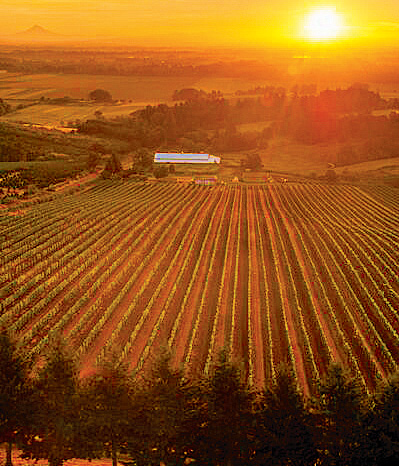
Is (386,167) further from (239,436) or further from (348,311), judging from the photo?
(239,436)

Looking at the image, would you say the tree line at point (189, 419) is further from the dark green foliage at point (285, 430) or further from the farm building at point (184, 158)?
the farm building at point (184, 158)

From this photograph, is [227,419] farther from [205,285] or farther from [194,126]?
[194,126]

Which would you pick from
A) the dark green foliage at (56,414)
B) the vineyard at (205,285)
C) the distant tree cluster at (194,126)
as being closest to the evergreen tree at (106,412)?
the dark green foliage at (56,414)

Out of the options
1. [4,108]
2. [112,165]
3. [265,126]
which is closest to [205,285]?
[112,165]

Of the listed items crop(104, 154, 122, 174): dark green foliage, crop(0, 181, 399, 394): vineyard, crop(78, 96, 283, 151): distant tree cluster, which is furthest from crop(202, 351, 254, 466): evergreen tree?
crop(78, 96, 283, 151): distant tree cluster

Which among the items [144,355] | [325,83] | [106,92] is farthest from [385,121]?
[144,355]
